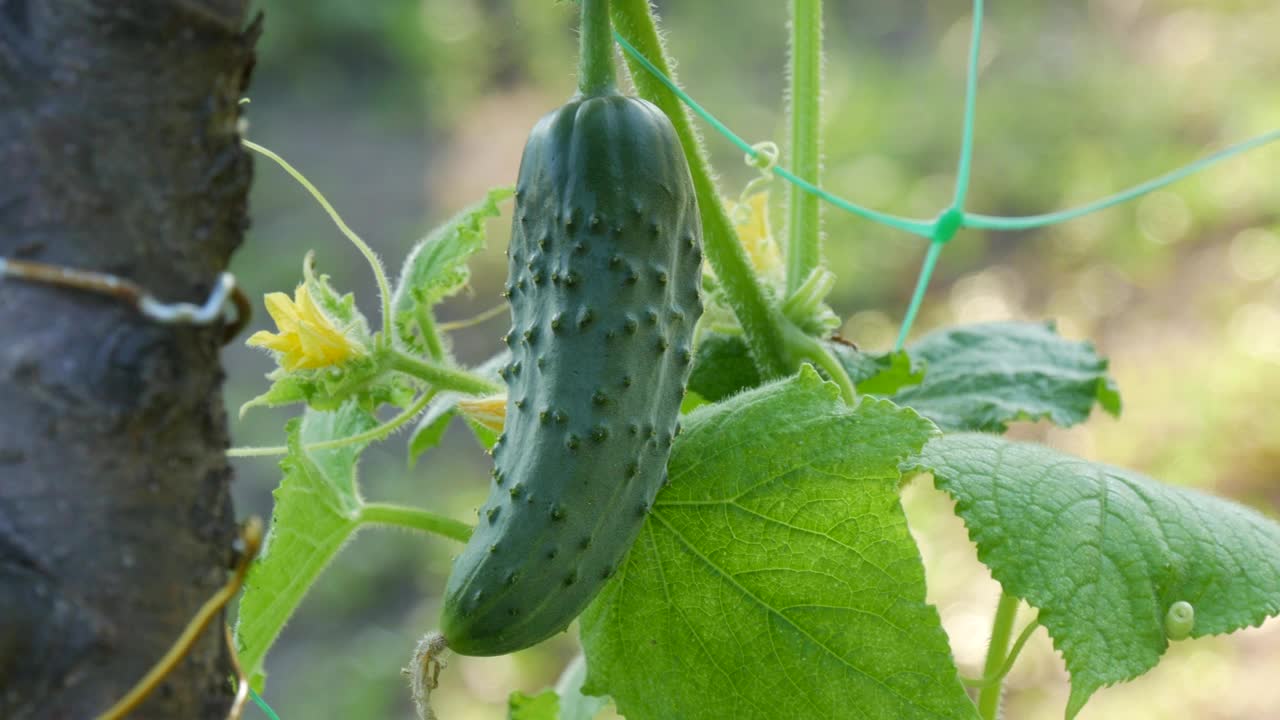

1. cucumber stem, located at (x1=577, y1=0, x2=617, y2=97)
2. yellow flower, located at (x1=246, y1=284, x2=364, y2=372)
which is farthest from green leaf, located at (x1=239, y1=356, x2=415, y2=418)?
cucumber stem, located at (x1=577, y1=0, x2=617, y2=97)

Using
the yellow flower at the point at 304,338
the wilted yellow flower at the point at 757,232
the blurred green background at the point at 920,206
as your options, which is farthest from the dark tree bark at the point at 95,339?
the blurred green background at the point at 920,206

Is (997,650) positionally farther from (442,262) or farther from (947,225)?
(442,262)

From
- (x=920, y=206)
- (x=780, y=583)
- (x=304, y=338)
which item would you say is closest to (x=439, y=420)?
(x=304, y=338)

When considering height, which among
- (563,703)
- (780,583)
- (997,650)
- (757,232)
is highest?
(757,232)

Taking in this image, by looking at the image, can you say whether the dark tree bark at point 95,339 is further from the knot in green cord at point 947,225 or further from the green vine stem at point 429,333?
the knot in green cord at point 947,225

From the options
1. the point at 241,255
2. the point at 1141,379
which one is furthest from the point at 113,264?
the point at 241,255

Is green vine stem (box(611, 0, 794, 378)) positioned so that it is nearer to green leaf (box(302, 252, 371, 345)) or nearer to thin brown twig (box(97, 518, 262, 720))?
green leaf (box(302, 252, 371, 345))

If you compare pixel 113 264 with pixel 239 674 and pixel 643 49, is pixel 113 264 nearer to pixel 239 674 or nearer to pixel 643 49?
pixel 239 674
